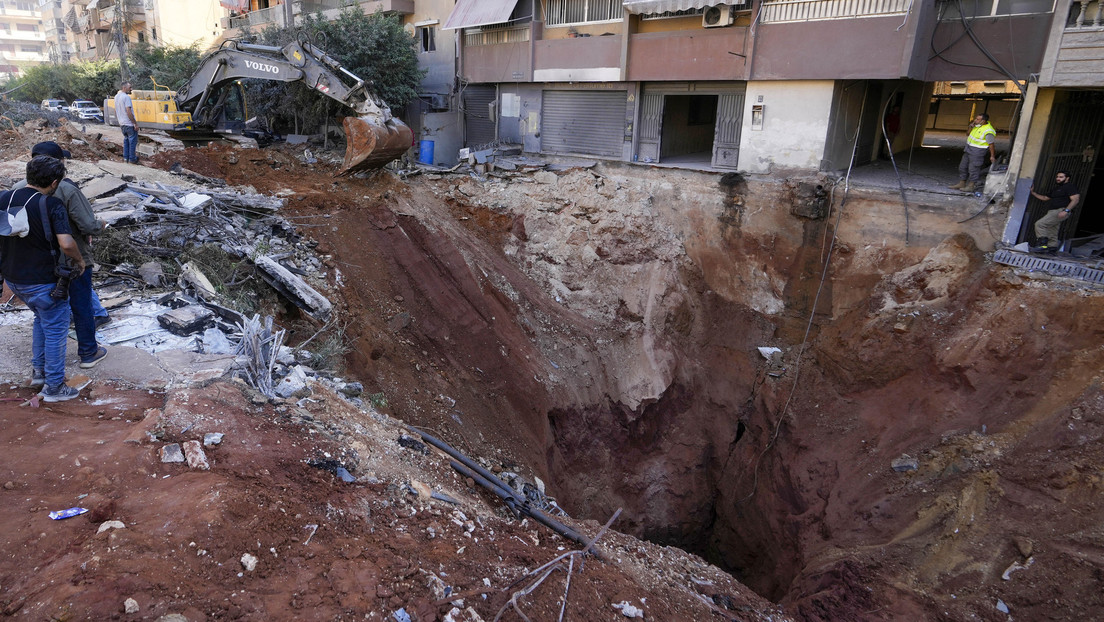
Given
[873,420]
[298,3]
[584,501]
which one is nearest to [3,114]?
[298,3]

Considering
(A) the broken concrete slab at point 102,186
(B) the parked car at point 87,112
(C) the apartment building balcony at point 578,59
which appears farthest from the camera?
(B) the parked car at point 87,112

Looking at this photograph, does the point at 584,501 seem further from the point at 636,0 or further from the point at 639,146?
the point at 636,0

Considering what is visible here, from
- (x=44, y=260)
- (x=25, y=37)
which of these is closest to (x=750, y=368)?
(x=44, y=260)

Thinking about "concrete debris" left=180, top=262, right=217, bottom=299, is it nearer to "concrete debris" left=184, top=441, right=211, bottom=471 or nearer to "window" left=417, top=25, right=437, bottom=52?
"concrete debris" left=184, top=441, right=211, bottom=471

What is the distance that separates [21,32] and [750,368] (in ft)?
297

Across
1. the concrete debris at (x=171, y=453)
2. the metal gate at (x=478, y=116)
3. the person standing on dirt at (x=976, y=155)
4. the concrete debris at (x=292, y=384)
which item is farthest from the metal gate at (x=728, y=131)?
the concrete debris at (x=171, y=453)

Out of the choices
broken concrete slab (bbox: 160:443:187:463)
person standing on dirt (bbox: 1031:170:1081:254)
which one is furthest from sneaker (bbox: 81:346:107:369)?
person standing on dirt (bbox: 1031:170:1081:254)

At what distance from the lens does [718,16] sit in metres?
12.6

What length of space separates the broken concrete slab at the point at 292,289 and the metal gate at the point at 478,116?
11.0m

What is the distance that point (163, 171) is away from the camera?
11680mm

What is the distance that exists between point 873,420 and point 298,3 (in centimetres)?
2441

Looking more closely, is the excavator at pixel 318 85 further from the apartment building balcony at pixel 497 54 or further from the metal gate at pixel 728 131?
the metal gate at pixel 728 131

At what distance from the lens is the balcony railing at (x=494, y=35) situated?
16.5 m

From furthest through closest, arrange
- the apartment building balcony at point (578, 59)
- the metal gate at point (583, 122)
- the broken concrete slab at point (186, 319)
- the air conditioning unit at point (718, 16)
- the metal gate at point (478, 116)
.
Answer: the metal gate at point (478, 116) → the metal gate at point (583, 122) → the apartment building balcony at point (578, 59) → the air conditioning unit at point (718, 16) → the broken concrete slab at point (186, 319)
